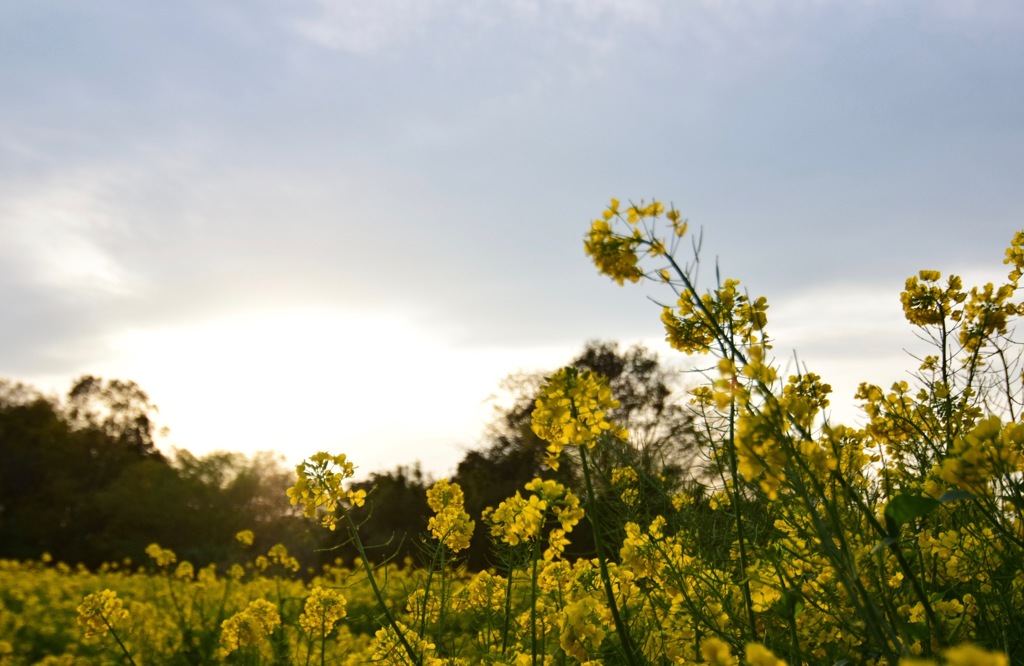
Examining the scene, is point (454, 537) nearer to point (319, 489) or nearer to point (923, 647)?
point (319, 489)

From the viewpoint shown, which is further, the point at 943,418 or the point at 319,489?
the point at 943,418

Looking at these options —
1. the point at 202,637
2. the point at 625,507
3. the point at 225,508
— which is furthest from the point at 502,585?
the point at 225,508

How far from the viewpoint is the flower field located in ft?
4.89

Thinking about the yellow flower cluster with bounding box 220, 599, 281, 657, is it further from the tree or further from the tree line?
the tree line

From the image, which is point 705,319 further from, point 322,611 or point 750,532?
point 322,611

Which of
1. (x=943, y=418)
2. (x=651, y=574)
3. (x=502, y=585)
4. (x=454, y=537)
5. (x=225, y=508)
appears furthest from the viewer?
(x=225, y=508)

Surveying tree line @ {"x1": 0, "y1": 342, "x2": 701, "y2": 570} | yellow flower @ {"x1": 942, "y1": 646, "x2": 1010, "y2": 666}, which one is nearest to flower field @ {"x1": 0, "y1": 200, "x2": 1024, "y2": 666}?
yellow flower @ {"x1": 942, "y1": 646, "x2": 1010, "y2": 666}

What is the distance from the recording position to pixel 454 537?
2707 mm

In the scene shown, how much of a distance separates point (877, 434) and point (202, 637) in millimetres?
5567

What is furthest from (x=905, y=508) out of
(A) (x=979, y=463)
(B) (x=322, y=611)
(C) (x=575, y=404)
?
(B) (x=322, y=611)

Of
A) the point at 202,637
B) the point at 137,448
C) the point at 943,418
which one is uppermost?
the point at 137,448

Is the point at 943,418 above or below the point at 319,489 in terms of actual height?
above

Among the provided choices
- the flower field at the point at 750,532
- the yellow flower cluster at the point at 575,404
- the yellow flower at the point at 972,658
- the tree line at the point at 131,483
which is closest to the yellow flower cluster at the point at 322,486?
the flower field at the point at 750,532

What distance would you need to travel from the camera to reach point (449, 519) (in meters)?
2.78
